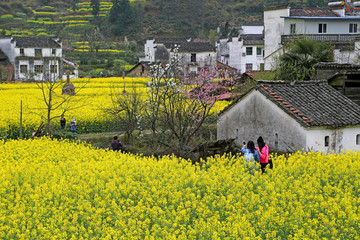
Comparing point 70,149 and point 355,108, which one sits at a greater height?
point 355,108

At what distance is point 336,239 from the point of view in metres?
11.5

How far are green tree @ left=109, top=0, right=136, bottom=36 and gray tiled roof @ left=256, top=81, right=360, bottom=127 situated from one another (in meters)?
89.8

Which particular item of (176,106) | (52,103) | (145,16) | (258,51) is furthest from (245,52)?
(145,16)

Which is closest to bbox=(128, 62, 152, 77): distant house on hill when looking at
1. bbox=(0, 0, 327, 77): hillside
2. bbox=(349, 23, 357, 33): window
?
bbox=(0, 0, 327, 77): hillside

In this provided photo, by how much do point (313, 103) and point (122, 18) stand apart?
92.6m

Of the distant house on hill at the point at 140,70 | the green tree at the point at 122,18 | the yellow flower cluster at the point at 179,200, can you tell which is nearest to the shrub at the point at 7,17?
the green tree at the point at 122,18

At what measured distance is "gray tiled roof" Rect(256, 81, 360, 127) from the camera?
20891 millimetres

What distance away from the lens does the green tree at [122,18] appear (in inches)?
4355

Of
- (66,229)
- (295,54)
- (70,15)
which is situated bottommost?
(66,229)

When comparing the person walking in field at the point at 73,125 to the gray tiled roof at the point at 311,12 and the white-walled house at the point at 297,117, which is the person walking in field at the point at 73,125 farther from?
the gray tiled roof at the point at 311,12

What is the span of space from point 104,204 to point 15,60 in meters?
59.8

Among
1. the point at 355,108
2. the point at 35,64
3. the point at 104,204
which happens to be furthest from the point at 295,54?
the point at 35,64

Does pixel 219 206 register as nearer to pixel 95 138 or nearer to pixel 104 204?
pixel 104 204

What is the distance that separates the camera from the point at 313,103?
22.2 m
